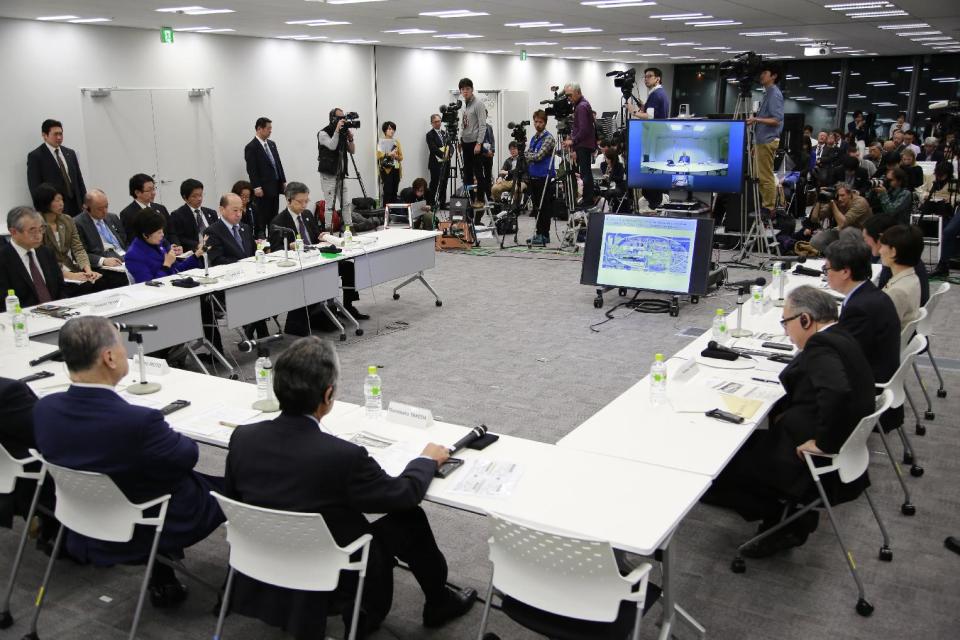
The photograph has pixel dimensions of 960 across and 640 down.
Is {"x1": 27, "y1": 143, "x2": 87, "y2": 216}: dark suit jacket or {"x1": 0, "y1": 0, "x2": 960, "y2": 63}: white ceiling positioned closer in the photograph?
{"x1": 0, "y1": 0, "x2": 960, "y2": 63}: white ceiling

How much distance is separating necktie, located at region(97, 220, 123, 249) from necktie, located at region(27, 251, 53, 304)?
1966 millimetres

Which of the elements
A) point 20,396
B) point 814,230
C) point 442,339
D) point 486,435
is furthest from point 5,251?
point 814,230

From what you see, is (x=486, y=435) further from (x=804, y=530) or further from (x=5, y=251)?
(x=5, y=251)

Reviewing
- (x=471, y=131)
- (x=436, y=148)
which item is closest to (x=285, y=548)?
(x=471, y=131)

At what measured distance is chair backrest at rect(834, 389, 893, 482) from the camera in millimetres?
3207

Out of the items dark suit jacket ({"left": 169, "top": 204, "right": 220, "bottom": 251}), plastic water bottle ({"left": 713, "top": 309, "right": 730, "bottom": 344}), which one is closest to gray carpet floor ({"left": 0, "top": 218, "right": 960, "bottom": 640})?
plastic water bottle ({"left": 713, "top": 309, "right": 730, "bottom": 344})

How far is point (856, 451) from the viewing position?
10.9 feet

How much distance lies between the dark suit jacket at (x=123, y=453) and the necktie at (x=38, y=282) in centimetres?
303

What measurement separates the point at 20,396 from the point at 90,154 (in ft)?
28.4

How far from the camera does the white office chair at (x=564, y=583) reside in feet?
7.41

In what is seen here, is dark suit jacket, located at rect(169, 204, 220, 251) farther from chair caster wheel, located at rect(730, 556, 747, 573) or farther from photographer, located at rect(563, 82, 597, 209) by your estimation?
chair caster wheel, located at rect(730, 556, 747, 573)

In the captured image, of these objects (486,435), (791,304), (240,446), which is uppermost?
(791,304)

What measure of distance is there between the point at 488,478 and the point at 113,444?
4.27ft

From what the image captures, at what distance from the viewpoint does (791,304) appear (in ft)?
11.7
